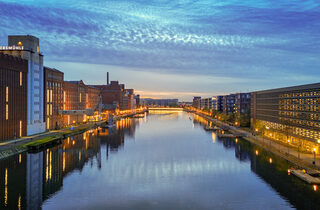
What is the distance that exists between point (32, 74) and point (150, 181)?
147 ft

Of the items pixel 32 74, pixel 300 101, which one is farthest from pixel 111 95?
pixel 300 101

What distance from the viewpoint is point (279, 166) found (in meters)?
38.2

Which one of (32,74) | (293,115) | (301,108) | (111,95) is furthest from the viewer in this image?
(111,95)

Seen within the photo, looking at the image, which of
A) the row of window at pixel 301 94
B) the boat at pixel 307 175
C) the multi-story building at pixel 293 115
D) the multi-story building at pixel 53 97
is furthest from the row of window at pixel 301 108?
the multi-story building at pixel 53 97

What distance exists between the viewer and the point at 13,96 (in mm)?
54062

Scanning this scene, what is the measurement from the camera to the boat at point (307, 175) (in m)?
29.8

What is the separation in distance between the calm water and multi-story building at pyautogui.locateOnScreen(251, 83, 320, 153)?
22.5 feet

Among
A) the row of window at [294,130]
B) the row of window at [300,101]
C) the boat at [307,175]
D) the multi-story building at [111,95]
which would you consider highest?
the multi-story building at [111,95]

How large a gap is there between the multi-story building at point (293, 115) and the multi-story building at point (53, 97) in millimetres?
57728

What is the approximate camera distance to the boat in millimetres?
29784

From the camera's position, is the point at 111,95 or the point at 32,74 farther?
the point at 111,95

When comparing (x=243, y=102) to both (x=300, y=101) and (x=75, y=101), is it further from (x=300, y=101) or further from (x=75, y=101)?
(x=75, y=101)

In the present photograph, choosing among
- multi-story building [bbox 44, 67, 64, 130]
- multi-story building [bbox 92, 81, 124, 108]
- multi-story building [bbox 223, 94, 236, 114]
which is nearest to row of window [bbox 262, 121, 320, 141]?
multi-story building [bbox 44, 67, 64, 130]

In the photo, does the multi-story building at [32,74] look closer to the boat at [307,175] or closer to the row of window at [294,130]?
the boat at [307,175]
